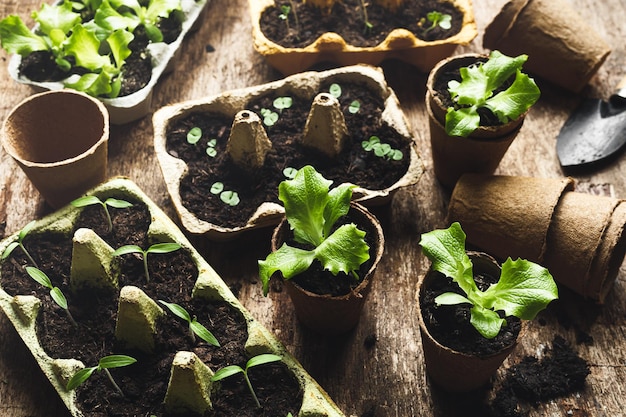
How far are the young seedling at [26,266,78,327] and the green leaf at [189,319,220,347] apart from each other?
325 millimetres

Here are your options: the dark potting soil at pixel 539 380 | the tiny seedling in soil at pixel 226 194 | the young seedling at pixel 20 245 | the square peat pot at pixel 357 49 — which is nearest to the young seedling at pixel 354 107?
the square peat pot at pixel 357 49

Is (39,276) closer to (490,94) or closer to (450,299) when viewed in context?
(450,299)

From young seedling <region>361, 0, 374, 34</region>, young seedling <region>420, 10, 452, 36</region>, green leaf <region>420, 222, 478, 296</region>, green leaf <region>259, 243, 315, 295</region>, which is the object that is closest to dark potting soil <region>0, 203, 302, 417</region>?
green leaf <region>259, 243, 315, 295</region>

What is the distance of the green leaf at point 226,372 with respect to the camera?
1.50 meters

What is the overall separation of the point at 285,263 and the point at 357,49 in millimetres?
933

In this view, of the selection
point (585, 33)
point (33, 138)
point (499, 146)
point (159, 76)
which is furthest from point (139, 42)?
point (585, 33)

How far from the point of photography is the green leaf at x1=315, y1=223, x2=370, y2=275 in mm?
1506

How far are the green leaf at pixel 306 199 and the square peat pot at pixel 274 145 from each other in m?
0.24

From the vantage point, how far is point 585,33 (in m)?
2.19

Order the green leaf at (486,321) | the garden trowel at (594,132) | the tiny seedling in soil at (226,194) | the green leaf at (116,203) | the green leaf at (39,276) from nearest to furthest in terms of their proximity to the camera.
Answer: the green leaf at (486,321) → the green leaf at (39,276) → the green leaf at (116,203) → the tiny seedling in soil at (226,194) → the garden trowel at (594,132)

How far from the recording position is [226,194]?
190cm

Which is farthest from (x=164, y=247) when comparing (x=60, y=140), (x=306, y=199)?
(x=60, y=140)

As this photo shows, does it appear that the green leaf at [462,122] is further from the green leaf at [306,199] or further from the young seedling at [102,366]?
the young seedling at [102,366]

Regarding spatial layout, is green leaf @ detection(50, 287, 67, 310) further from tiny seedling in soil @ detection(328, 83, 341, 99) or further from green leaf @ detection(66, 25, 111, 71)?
tiny seedling in soil @ detection(328, 83, 341, 99)
